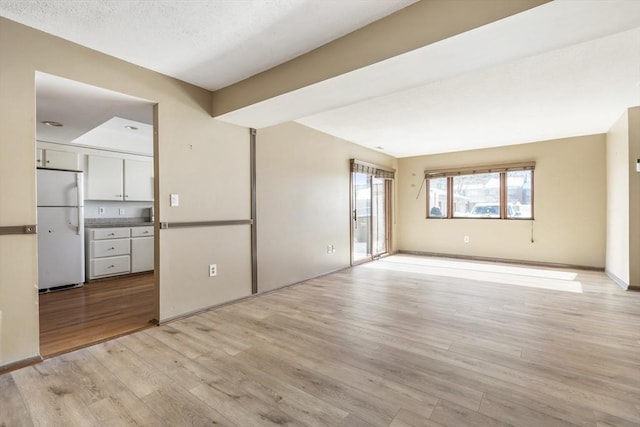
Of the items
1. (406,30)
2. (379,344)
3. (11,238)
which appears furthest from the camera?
(379,344)

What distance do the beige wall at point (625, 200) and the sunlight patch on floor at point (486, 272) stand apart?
55 cm

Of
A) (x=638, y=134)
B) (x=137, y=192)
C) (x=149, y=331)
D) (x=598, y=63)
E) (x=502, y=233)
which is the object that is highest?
(x=598, y=63)

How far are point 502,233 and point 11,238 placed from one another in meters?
6.85

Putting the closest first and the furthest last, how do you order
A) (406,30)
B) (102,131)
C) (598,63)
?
(406,30) < (598,63) < (102,131)

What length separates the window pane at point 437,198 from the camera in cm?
659

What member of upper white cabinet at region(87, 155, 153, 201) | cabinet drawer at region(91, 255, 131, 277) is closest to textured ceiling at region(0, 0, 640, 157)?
upper white cabinet at region(87, 155, 153, 201)

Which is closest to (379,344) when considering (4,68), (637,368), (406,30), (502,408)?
(502,408)

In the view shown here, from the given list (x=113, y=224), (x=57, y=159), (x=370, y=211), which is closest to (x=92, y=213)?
(x=113, y=224)

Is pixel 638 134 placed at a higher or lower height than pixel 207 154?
higher

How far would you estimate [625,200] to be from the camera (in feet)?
12.7

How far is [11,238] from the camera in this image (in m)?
2.01

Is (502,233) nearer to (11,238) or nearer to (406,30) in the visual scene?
(406,30)

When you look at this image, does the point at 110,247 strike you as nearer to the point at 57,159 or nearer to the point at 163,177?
the point at 57,159

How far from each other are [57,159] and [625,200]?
789 cm
